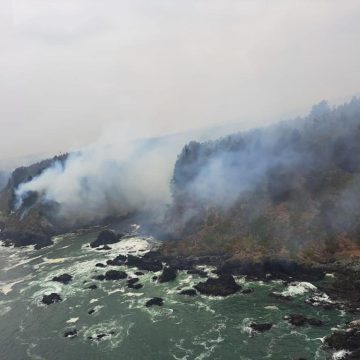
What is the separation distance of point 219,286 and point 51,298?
138 feet

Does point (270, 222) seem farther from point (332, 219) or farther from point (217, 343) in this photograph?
point (217, 343)

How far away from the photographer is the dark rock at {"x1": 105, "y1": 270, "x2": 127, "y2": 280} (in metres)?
120

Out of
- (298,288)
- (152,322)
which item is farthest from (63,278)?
(298,288)

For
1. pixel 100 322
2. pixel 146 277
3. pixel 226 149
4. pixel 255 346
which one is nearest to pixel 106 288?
pixel 146 277

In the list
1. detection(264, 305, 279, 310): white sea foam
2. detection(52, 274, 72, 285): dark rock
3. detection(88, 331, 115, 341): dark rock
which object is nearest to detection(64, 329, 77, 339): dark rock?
detection(88, 331, 115, 341): dark rock

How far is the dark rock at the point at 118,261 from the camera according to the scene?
132m

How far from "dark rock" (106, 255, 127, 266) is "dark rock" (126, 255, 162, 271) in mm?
2169

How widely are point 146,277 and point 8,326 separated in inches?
1418

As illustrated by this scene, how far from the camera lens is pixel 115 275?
120 meters

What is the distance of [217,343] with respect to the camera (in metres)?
81.1

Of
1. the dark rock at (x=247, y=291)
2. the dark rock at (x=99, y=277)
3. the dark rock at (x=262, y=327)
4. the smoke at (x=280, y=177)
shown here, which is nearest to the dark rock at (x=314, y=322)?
the dark rock at (x=262, y=327)

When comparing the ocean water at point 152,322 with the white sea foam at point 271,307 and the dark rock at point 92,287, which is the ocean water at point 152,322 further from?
the dark rock at point 92,287

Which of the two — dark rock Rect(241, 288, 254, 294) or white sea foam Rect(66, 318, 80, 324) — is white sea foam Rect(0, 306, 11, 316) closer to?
white sea foam Rect(66, 318, 80, 324)

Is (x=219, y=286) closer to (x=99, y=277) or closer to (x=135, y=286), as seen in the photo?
(x=135, y=286)
